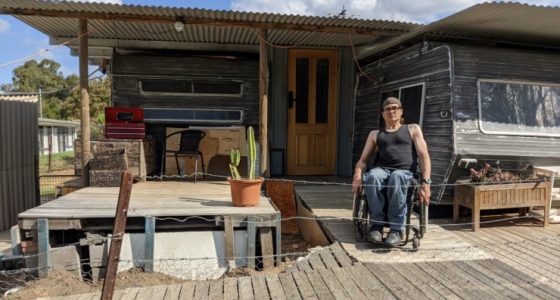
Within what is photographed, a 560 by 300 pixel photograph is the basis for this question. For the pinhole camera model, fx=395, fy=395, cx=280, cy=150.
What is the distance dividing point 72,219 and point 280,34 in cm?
392

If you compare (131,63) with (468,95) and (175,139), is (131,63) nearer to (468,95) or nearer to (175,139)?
(175,139)

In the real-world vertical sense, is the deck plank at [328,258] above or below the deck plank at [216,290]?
above

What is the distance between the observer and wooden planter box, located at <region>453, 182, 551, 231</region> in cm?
426

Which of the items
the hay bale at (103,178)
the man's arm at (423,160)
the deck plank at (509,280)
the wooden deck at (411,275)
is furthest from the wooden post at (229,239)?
the deck plank at (509,280)

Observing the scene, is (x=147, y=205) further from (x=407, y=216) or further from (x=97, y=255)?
(x=407, y=216)

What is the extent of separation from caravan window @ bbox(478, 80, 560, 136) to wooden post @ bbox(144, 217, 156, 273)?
3.75m

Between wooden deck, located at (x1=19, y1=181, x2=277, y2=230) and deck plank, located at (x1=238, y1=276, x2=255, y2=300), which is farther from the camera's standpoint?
wooden deck, located at (x1=19, y1=181, x2=277, y2=230)

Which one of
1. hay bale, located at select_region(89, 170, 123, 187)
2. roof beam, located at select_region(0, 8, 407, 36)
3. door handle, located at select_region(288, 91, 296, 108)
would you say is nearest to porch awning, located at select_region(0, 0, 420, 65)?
roof beam, located at select_region(0, 8, 407, 36)

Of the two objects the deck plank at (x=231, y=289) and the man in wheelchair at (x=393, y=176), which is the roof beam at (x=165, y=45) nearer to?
the man in wheelchair at (x=393, y=176)

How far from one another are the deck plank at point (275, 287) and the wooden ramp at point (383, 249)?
74cm

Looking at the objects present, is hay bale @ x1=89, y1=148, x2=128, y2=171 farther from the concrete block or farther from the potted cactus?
the potted cactus

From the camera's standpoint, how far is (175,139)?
6.33 meters

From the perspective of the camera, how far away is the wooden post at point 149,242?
380 centimetres

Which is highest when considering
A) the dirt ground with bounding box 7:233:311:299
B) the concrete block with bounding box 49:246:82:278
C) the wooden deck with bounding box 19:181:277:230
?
the wooden deck with bounding box 19:181:277:230
